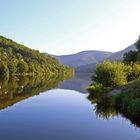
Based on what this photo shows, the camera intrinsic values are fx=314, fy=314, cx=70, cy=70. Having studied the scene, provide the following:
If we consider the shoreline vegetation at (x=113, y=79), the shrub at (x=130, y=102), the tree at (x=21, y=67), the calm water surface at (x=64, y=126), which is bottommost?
the calm water surface at (x=64, y=126)

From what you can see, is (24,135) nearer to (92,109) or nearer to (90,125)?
(90,125)

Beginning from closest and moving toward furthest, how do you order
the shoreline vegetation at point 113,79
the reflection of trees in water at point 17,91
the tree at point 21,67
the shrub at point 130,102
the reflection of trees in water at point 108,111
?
the reflection of trees in water at point 108,111
the shrub at point 130,102
the shoreline vegetation at point 113,79
the reflection of trees in water at point 17,91
the tree at point 21,67

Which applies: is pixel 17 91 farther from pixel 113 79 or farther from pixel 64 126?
pixel 64 126

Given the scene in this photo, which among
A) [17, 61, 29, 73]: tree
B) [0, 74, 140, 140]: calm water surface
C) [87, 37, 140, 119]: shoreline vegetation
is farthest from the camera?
[17, 61, 29, 73]: tree

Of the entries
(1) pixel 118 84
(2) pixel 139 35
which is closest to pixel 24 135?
(1) pixel 118 84

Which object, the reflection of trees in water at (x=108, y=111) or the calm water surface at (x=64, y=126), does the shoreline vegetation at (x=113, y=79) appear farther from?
the calm water surface at (x=64, y=126)

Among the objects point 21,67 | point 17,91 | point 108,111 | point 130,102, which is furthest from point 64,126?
point 21,67

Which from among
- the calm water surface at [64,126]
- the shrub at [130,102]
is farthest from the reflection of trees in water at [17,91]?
the shrub at [130,102]

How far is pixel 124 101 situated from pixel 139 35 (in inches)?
1976

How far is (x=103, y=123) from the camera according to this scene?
3275 centimetres

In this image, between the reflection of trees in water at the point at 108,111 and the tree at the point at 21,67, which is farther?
the tree at the point at 21,67

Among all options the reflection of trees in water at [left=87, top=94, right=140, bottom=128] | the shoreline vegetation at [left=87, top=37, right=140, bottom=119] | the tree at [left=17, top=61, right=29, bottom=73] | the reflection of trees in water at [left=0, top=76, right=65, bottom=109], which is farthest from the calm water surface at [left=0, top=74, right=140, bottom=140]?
the tree at [left=17, top=61, right=29, bottom=73]

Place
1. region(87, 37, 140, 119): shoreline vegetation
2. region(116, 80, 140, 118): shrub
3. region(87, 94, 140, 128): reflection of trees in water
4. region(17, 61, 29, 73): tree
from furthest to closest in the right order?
1. region(17, 61, 29, 73): tree
2. region(87, 37, 140, 119): shoreline vegetation
3. region(116, 80, 140, 118): shrub
4. region(87, 94, 140, 128): reflection of trees in water

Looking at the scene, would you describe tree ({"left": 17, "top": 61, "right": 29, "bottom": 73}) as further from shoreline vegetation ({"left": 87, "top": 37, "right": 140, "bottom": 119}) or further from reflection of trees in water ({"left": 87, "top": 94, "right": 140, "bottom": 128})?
reflection of trees in water ({"left": 87, "top": 94, "right": 140, "bottom": 128})
